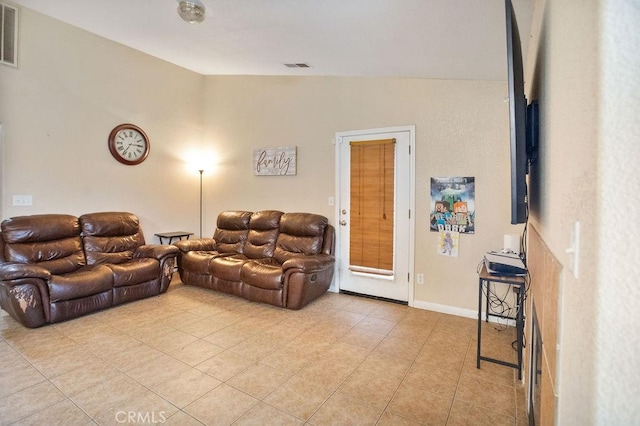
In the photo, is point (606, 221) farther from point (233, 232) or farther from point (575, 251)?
point (233, 232)

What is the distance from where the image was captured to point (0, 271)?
9.69 ft

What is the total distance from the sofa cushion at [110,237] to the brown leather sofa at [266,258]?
2.00 feet

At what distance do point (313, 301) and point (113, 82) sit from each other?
394 cm

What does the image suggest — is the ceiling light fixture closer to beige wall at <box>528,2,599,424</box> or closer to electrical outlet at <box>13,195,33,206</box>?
beige wall at <box>528,2,599,424</box>

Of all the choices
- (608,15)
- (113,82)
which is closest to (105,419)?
(608,15)

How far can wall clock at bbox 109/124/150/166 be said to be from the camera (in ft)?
14.4

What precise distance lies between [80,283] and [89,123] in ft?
6.98

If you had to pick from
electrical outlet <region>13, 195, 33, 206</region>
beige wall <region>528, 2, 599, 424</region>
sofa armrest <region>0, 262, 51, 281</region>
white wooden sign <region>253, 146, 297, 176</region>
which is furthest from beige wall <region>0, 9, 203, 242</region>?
beige wall <region>528, 2, 599, 424</region>

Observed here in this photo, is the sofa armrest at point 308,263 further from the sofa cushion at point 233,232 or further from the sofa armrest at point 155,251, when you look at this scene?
the sofa armrest at point 155,251

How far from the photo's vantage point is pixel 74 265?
365 centimetres

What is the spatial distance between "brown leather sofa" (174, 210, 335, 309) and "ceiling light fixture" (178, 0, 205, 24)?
2465 millimetres

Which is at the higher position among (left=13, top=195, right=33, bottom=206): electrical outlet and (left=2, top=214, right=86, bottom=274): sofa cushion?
(left=13, top=195, right=33, bottom=206): electrical outlet

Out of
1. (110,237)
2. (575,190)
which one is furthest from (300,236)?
(575,190)

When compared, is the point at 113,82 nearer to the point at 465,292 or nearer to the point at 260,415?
the point at 260,415
